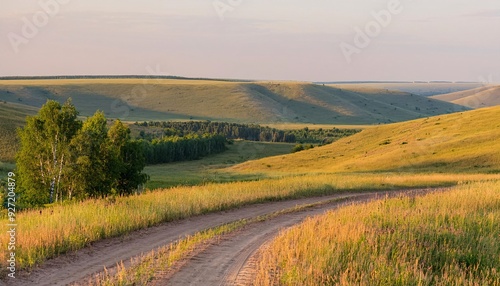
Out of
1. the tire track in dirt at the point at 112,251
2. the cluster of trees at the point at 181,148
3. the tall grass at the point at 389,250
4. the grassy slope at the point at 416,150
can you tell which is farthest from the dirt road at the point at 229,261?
the cluster of trees at the point at 181,148

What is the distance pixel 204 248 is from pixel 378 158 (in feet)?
164

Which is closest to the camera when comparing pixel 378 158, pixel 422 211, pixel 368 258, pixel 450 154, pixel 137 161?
pixel 368 258

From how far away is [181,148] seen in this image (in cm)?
12950

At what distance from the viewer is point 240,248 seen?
47.8ft

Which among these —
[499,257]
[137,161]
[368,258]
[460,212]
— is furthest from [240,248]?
[137,161]

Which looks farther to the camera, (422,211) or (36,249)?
(422,211)

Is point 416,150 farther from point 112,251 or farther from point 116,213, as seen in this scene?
point 112,251

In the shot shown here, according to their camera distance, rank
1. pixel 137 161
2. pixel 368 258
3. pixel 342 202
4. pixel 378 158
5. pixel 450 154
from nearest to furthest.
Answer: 1. pixel 368 258
2. pixel 342 202
3. pixel 137 161
4. pixel 450 154
5. pixel 378 158

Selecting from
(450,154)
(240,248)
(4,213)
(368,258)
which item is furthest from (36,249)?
(450,154)

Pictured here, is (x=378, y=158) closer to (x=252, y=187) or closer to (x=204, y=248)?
(x=252, y=187)

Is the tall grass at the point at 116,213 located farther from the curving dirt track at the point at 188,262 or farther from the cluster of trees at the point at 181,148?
the cluster of trees at the point at 181,148

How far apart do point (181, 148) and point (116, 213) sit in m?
112

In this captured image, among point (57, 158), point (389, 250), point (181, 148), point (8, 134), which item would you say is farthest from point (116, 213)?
point (181, 148)

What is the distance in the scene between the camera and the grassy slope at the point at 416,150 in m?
52.5
